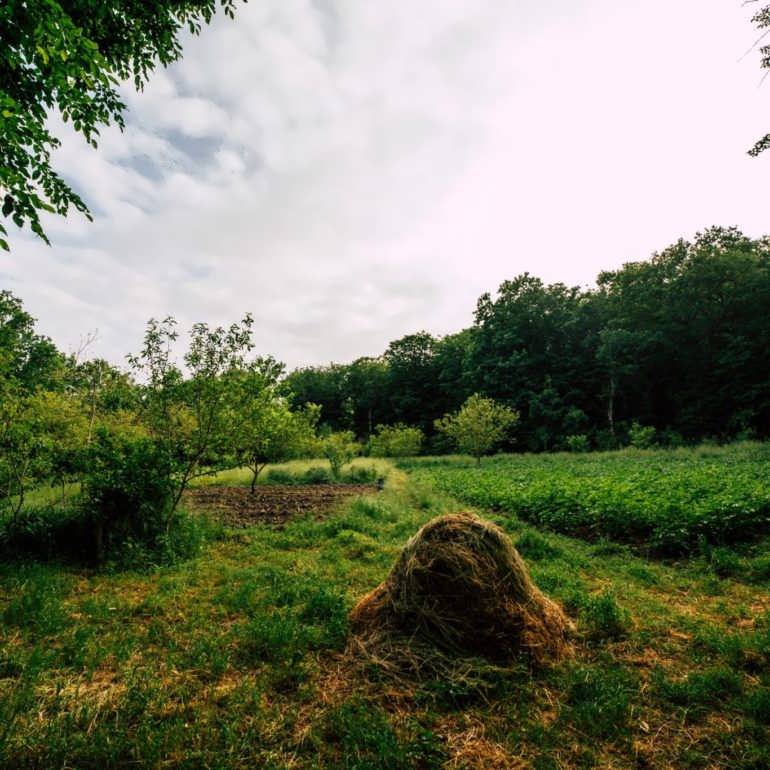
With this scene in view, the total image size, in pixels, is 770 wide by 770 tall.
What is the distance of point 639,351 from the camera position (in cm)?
4494

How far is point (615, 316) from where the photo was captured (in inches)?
1941

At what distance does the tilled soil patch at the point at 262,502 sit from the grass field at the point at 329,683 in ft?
15.2

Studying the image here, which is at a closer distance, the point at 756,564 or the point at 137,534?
the point at 756,564

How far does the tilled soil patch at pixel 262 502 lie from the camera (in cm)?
1117

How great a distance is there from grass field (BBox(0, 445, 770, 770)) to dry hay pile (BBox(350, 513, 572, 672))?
0.25 m

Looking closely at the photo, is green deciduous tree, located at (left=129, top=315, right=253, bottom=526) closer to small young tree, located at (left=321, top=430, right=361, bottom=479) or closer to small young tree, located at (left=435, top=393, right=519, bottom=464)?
small young tree, located at (left=321, top=430, right=361, bottom=479)

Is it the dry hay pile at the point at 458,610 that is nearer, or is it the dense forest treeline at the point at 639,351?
the dry hay pile at the point at 458,610

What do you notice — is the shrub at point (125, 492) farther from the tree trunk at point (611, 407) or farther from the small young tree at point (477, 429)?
the tree trunk at point (611, 407)

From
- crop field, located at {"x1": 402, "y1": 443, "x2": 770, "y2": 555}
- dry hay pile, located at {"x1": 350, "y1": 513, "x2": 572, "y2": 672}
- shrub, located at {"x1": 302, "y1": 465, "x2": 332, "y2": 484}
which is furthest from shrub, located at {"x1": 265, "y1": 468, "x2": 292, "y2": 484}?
dry hay pile, located at {"x1": 350, "y1": 513, "x2": 572, "y2": 672}

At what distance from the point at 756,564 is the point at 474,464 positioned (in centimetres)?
2649

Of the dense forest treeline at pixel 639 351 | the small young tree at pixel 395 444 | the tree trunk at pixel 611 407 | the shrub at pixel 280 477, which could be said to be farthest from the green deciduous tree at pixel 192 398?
the tree trunk at pixel 611 407

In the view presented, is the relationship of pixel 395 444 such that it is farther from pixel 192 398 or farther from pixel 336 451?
pixel 192 398

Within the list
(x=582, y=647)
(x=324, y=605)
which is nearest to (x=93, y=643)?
(x=324, y=605)

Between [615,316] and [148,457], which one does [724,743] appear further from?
[615,316]
